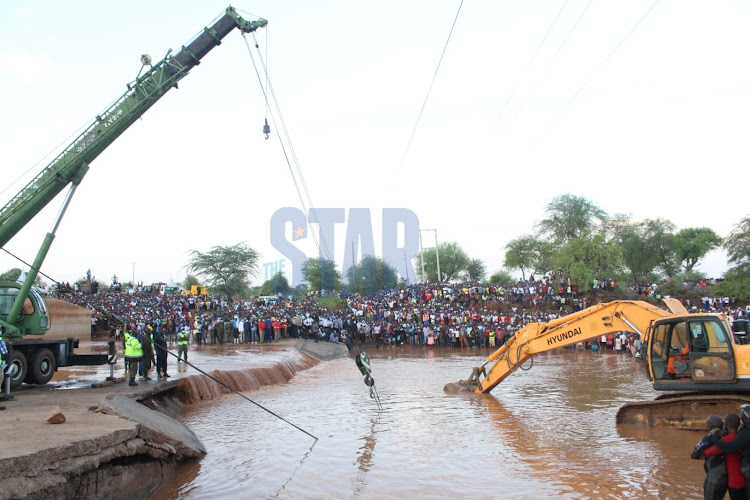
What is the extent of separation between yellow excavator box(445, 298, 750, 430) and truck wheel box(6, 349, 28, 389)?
13.2 metres

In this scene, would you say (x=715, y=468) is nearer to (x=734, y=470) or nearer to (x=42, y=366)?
(x=734, y=470)

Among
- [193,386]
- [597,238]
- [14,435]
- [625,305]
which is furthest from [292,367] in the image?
[597,238]

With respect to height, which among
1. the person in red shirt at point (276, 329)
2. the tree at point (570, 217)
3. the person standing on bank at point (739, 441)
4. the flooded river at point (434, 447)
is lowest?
the flooded river at point (434, 447)

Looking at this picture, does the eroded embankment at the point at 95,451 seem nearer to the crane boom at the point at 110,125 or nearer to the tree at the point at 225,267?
the crane boom at the point at 110,125

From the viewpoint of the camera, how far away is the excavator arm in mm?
12555

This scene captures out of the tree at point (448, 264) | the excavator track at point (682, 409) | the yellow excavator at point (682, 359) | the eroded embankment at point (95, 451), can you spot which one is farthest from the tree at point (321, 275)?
the eroded embankment at point (95, 451)

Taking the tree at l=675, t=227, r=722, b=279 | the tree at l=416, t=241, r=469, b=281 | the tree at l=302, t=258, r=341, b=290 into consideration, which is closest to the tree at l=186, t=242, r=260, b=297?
the tree at l=302, t=258, r=341, b=290

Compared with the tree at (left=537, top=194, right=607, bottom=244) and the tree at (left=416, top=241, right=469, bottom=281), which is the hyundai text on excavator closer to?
the tree at (left=537, top=194, right=607, bottom=244)

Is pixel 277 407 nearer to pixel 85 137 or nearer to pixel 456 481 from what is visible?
pixel 456 481

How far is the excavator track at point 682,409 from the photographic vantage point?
1082cm

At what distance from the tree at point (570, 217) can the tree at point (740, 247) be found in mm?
16510

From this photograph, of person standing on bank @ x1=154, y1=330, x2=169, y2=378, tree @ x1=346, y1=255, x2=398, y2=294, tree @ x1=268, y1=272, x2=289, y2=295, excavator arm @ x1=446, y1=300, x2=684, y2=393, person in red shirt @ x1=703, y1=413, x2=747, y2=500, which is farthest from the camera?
tree @ x1=268, y1=272, x2=289, y2=295

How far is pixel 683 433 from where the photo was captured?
11.3 metres

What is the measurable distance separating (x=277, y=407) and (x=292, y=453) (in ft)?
16.4
